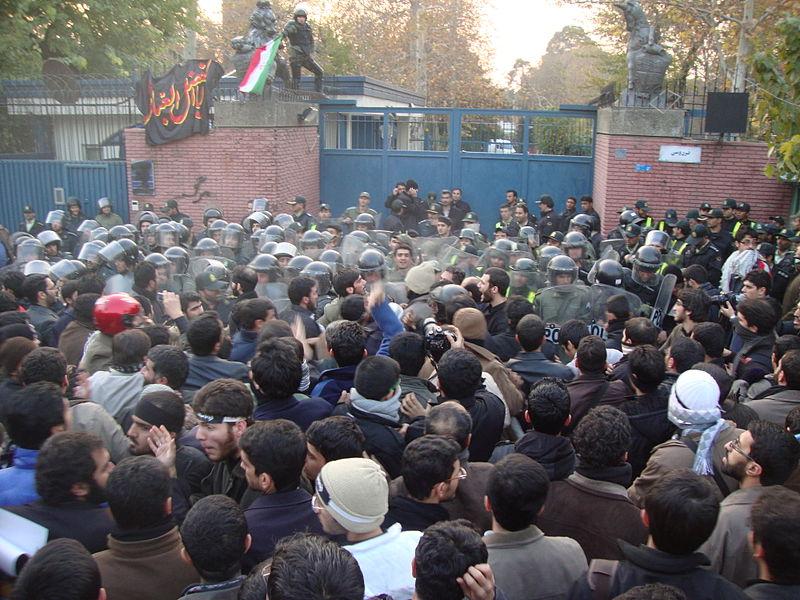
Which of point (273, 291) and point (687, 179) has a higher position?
point (687, 179)

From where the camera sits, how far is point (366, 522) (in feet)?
9.55

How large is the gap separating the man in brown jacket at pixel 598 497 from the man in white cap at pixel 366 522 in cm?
77

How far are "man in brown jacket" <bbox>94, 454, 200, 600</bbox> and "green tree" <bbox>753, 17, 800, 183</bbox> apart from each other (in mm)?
5014

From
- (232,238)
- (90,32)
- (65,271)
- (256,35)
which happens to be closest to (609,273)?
(232,238)

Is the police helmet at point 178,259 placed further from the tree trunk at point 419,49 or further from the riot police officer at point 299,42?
the tree trunk at point 419,49

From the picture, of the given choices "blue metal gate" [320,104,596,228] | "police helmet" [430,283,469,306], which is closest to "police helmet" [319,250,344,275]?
"police helmet" [430,283,469,306]

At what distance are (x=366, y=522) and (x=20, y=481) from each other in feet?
5.58

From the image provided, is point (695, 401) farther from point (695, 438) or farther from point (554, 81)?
point (554, 81)

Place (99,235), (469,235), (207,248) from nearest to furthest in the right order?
(207,248) < (99,235) < (469,235)

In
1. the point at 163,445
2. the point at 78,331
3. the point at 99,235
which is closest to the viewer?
the point at 163,445

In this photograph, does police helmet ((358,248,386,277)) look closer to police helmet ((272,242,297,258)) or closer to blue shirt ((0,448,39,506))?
police helmet ((272,242,297,258))

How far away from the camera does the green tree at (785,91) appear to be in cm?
592

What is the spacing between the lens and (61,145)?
19.1 m

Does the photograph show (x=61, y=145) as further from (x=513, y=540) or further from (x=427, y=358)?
(x=513, y=540)
